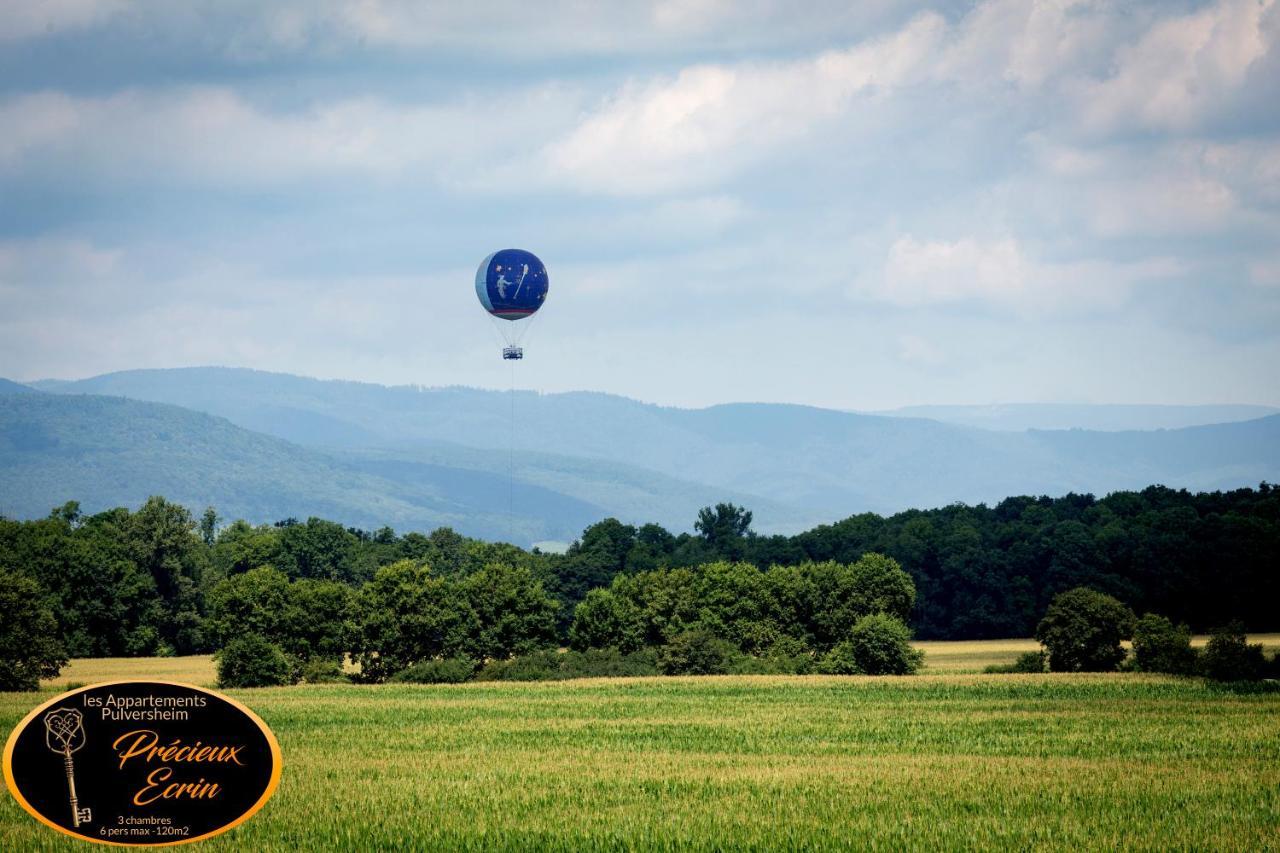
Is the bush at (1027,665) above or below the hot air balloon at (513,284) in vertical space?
below

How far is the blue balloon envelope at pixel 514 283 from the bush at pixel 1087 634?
141 ft

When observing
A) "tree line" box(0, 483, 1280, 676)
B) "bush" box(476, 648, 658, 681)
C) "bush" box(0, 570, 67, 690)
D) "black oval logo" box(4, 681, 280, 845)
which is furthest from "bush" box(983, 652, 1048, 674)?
"black oval logo" box(4, 681, 280, 845)

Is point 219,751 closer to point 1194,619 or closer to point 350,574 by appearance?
point 1194,619

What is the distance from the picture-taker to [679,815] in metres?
40.5

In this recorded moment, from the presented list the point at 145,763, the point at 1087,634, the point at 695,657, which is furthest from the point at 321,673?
the point at 145,763

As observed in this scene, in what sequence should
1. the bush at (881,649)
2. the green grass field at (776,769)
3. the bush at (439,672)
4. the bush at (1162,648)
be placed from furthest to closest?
1. the bush at (881,649)
2. the bush at (439,672)
3. the bush at (1162,648)
4. the green grass field at (776,769)

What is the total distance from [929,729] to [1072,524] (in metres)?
94.0

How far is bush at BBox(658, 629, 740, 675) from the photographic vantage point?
10125 cm

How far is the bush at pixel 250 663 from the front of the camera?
94188 millimetres

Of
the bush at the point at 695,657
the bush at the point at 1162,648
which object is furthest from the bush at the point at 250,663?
the bush at the point at 1162,648

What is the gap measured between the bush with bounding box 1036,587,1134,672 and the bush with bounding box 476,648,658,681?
26442 mm

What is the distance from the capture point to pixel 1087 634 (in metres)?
93.4

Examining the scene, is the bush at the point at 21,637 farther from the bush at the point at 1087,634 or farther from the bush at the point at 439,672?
the bush at the point at 1087,634

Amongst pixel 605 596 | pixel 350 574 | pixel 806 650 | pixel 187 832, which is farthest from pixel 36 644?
pixel 350 574
